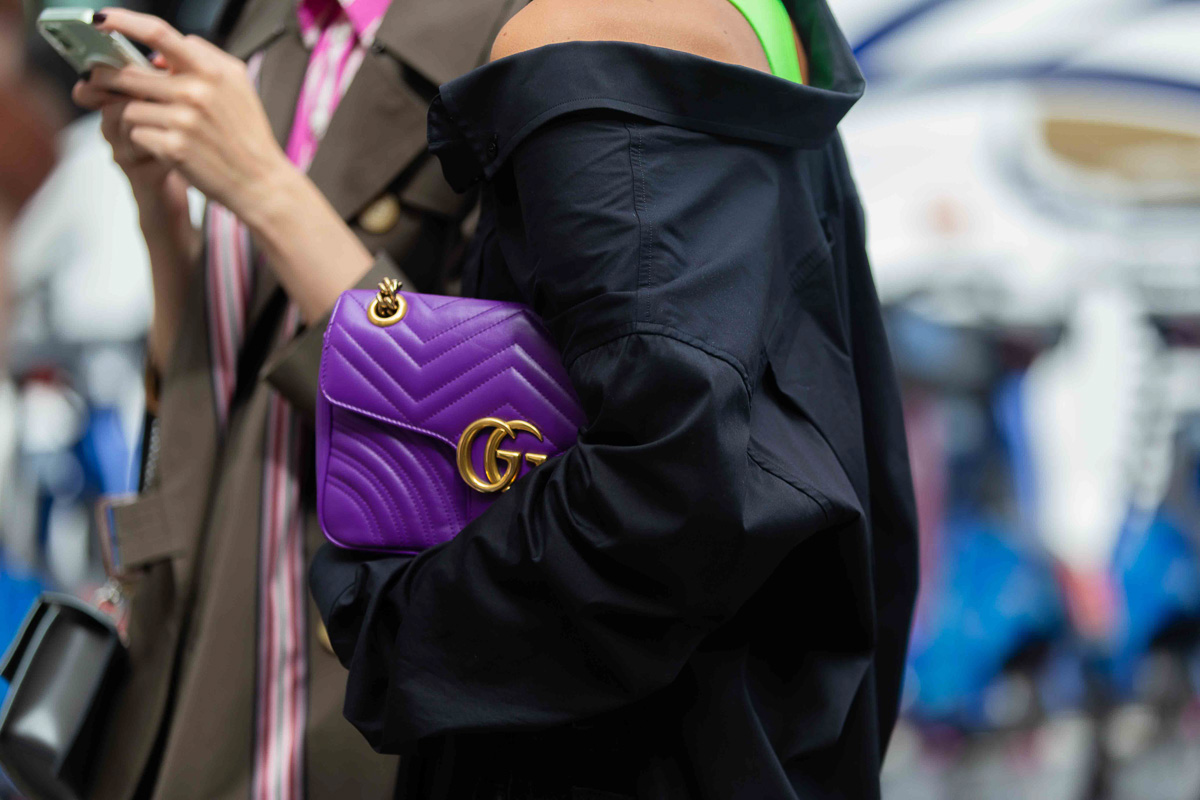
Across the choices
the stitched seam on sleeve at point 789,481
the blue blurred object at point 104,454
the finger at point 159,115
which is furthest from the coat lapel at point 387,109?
the blue blurred object at point 104,454

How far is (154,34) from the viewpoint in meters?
0.69

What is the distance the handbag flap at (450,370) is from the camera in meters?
0.55

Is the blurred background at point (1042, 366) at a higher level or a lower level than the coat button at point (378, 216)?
lower

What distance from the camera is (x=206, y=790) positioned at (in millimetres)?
743

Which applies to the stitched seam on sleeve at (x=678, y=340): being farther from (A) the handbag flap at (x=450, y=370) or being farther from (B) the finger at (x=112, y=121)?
(B) the finger at (x=112, y=121)

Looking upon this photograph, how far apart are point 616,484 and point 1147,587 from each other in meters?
1.58

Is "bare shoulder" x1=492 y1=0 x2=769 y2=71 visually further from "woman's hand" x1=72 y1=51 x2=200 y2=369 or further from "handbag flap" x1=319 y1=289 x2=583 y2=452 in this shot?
"woman's hand" x1=72 y1=51 x2=200 y2=369

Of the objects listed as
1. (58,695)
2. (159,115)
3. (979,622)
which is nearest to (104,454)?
(58,695)

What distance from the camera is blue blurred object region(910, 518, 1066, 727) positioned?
1611mm

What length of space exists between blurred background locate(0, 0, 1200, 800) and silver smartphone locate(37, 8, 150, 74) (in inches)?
39.9

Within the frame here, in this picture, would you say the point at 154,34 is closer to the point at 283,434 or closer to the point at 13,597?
the point at 283,434

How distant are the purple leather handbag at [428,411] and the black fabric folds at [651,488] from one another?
33mm

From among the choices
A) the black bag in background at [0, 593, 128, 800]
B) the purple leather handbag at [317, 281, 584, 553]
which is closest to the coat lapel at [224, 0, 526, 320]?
the purple leather handbag at [317, 281, 584, 553]

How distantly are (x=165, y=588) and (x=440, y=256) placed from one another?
1.32ft
